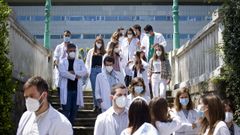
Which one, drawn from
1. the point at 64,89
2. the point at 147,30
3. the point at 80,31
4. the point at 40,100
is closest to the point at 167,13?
the point at 80,31

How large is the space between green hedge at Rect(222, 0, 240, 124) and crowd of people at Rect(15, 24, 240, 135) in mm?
826

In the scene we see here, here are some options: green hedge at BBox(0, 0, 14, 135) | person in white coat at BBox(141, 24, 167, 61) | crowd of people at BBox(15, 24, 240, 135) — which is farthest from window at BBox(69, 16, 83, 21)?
green hedge at BBox(0, 0, 14, 135)

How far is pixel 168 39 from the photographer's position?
151 feet

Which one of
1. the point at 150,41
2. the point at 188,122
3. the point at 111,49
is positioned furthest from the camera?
the point at 150,41

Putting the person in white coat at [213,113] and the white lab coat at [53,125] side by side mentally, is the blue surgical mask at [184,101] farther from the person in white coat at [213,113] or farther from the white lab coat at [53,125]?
the white lab coat at [53,125]

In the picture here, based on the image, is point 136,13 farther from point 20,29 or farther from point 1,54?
point 1,54

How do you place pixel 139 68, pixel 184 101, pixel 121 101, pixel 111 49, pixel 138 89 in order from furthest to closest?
pixel 139 68 < pixel 111 49 < pixel 138 89 < pixel 184 101 < pixel 121 101

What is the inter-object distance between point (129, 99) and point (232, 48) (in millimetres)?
2460

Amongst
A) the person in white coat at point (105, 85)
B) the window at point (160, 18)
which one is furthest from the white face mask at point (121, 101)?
the window at point (160, 18)

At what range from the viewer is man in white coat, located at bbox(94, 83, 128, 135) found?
5.88 metres

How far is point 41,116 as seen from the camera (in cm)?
485

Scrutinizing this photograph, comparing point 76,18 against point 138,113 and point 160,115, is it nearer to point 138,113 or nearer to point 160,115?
point 160,115

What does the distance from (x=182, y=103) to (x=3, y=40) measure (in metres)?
3.24

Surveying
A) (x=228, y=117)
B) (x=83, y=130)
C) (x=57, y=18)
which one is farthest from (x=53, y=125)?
(x=57, y=18)
